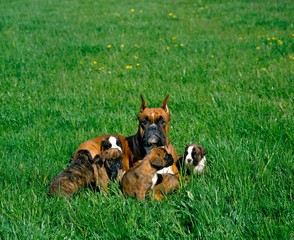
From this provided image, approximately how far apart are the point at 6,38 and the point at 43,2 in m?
9.83

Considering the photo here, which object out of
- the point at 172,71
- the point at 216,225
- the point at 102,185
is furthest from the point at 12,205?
the point at 172,71

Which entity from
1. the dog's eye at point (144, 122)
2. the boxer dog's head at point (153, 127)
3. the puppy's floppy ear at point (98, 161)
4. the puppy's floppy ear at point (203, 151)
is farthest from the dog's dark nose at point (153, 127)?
the puppy's floppy ear at point (98, 161)

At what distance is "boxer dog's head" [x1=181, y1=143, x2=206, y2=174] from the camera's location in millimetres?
5352

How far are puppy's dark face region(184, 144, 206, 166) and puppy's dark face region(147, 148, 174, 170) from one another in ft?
1.63

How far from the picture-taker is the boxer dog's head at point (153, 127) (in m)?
5.52

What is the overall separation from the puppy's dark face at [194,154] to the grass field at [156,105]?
0.14 meters

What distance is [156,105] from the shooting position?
7.80 m

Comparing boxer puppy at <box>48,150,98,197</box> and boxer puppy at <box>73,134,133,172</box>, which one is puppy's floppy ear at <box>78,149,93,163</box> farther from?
boxer puppy at <box>73,134,133,172</box>

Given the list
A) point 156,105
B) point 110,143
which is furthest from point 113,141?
point 156,105

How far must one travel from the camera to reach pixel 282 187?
4.57 meters

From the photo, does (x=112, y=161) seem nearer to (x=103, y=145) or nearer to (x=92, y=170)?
(x=92, y=170)

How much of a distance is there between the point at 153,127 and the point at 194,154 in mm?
581

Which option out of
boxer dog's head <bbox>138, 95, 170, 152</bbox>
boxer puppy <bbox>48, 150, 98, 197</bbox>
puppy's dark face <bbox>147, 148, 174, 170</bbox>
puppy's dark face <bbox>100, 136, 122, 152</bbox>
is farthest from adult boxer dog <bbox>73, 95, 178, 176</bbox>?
puppy's dark face <bbox>147, 148, 174, 170</bbox>

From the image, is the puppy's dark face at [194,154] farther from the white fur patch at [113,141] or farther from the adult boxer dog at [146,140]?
the white fur patch at [113,141]
